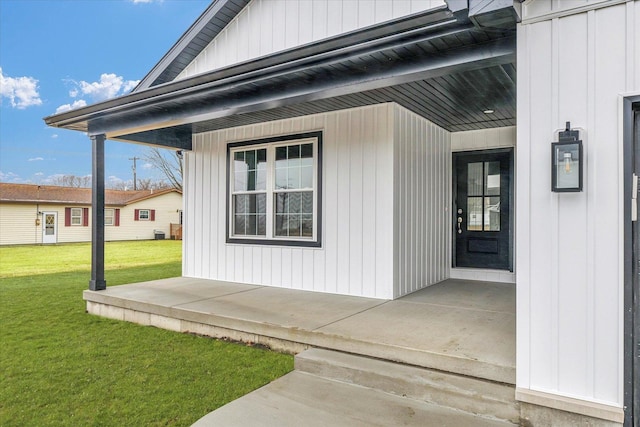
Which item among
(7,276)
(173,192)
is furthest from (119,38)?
(7,276)

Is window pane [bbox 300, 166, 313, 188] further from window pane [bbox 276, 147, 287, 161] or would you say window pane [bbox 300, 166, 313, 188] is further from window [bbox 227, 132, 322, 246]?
window pane [bbox 276, 147, 287, 161]

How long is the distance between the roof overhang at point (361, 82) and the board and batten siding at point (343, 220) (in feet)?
0.88

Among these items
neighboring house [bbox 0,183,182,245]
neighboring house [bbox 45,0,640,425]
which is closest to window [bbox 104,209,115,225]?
neighboring house [bbox 0,183,182,245]

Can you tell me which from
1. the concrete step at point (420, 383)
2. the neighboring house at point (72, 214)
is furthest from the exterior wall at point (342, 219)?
the neighboring house at point (72, 214)

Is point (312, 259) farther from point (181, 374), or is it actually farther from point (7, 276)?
point (7, 276)

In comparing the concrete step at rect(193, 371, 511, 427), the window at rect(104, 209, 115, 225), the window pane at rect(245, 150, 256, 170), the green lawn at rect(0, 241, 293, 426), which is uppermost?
the window pane at rect(245, 150, 256, 170)

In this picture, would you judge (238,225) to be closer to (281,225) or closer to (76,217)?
(281,225)

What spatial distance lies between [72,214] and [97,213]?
17.7 metres

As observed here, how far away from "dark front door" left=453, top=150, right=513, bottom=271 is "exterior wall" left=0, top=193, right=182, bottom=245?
20.0 metres

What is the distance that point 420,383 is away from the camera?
111 inches

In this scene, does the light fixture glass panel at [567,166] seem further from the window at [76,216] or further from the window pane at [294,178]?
the window at [76,216]

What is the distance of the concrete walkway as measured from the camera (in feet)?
9.81

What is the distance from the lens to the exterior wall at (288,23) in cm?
474

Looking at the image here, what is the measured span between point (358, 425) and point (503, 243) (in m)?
4.49
